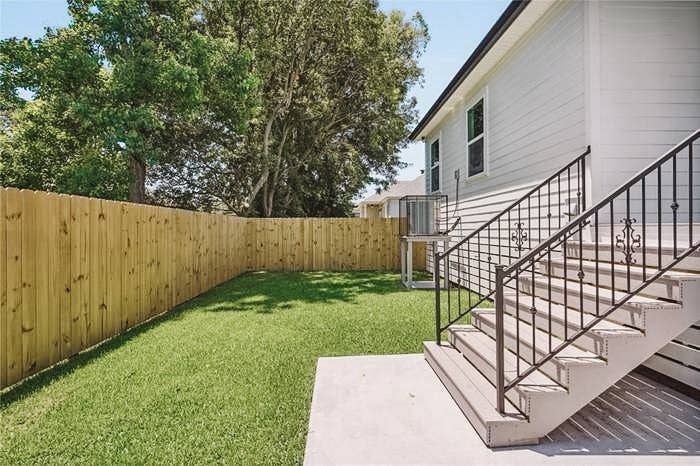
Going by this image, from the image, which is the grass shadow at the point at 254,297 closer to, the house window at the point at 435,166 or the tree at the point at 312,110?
the house window at the point at 435,166

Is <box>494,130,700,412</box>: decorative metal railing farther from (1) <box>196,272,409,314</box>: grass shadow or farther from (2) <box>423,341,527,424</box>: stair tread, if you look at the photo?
(1) <box>196,272,409,314</box>: grass shadow

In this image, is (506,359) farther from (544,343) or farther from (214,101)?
(214,101)

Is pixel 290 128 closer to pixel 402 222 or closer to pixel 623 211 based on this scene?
pixel 402 222

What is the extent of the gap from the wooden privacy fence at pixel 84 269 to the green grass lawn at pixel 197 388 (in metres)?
0.24

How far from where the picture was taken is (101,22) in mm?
8531

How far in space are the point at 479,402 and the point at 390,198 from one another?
21321 millimetres

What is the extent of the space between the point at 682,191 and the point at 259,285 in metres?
7.38

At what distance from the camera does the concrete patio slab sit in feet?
6.97

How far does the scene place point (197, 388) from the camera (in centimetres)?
312

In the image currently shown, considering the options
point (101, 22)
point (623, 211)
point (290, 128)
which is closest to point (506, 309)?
point (623, 211)

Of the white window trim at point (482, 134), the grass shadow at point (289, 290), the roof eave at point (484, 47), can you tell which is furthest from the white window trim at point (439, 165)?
the grass shadow at point (289, 290)

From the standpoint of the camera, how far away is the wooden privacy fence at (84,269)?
3.14m

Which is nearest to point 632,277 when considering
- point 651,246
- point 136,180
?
point 651,246

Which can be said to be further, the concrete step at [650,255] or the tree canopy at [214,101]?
the tree canopy at [214,101]
